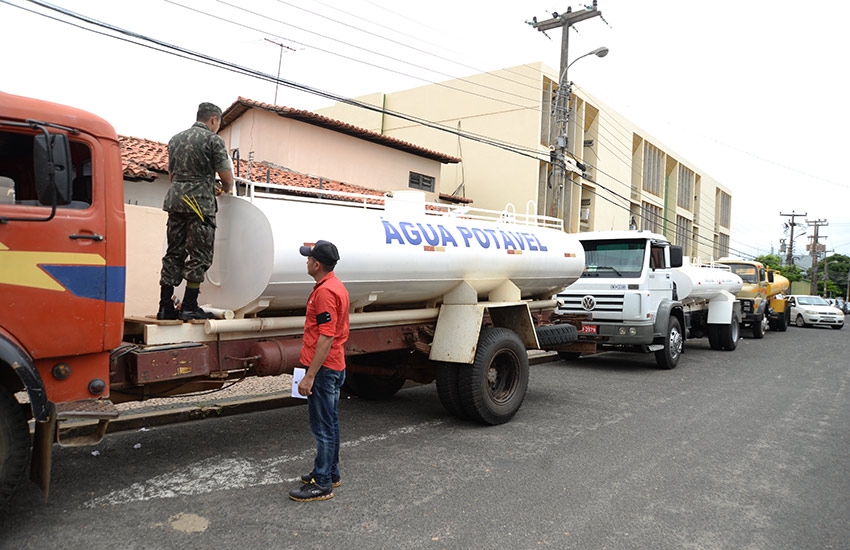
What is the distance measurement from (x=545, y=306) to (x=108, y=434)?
17.5 feet

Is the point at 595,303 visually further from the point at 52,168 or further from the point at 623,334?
the point at 52,168

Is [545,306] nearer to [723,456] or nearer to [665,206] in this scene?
[723,456]

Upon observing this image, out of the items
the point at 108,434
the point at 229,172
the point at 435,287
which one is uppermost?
the point at 229,172

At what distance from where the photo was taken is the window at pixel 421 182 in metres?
20.7

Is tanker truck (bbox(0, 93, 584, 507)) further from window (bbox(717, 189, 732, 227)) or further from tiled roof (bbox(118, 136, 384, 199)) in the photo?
window (bbox(717, 189, 732, 227))

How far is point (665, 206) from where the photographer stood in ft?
129

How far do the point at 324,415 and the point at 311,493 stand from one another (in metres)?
0.55

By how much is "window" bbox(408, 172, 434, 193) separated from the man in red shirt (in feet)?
54.2

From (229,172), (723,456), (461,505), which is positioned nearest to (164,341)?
(229,172)

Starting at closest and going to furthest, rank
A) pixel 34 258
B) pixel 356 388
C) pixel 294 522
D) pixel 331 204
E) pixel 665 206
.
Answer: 1. pixel 34 258
2. pixel 294 522
3. pixel 331 204
4. pixel 356 388
5. pixel 665 206

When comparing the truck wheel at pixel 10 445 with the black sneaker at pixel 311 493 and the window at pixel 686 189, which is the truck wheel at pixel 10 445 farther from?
the window at pixel 686 189

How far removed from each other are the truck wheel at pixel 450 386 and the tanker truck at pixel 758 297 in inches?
578

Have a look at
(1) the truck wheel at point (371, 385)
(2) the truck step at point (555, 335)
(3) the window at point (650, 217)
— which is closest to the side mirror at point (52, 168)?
(1) the truck wheel at point (371, 385)

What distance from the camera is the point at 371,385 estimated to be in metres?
7.59
